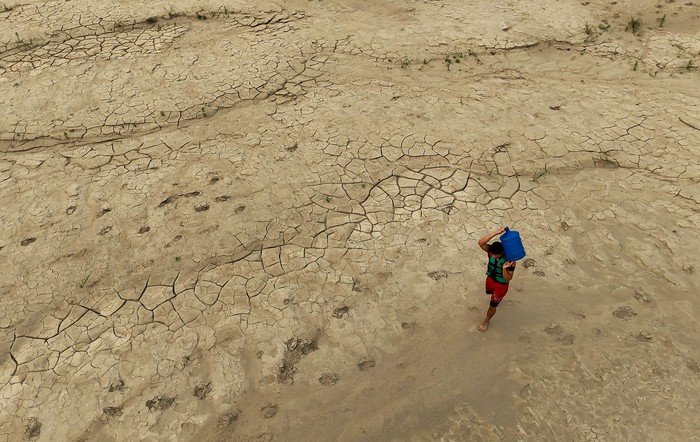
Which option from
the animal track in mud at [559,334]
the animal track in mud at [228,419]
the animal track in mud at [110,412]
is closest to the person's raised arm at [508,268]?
the animal track in mud at [559,334]

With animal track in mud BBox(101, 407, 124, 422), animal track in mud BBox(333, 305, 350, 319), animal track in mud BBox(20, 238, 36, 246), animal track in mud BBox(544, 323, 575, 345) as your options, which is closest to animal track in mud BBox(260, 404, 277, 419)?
animal track in mud BBox(333, 305, 350, 319)

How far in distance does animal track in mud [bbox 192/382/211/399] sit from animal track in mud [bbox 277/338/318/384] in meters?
0.48

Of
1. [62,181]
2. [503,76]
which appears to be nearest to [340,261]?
[62,181]

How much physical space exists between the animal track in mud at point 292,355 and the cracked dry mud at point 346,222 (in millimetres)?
19

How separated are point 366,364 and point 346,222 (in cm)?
141

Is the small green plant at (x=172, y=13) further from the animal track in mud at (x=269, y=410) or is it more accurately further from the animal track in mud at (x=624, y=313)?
the animal track in mud at (x=624, y=313)

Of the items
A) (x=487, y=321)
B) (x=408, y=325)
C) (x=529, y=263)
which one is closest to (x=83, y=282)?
(x=408, y=325)

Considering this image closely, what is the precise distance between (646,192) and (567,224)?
3.17ft

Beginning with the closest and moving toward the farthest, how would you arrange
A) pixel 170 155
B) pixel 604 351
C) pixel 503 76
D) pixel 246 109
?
1. pixel 604 351
2. pixel 170 155
3. pixel 246 109
4. pixel 503 76

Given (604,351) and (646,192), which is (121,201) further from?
(646,192)

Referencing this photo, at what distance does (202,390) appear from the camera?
3.33 m

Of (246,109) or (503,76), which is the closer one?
(246,109)

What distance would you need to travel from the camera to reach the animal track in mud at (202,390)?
10.9 feet

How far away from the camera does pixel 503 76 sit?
6.18m
